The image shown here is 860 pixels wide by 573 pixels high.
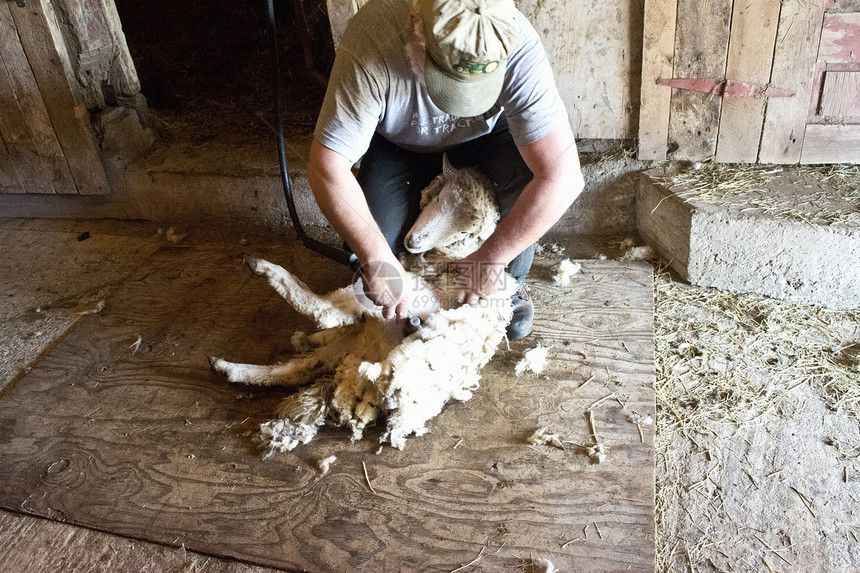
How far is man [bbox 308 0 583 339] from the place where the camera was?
159 centimetres

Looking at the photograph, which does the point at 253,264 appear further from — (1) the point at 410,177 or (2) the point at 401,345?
(1) the point at 410,177

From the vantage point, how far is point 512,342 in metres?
2.32

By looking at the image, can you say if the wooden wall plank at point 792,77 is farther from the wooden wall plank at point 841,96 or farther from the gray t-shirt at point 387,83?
the gray t-shirt at point 387,83

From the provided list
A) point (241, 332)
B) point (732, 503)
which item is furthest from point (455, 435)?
point (241, 332)

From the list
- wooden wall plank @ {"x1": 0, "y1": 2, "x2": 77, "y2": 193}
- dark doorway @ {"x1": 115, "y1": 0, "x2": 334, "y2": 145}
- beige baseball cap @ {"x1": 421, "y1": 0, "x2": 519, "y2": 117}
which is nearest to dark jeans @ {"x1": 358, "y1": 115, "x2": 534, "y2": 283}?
beige baseball cap @ {"x1": 421, "y1": 0, "x2": 519, "y2": 117}

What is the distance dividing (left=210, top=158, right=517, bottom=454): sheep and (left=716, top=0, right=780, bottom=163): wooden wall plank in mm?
1246

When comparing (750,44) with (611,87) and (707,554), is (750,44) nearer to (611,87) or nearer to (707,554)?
(611,87)

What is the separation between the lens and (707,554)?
172 centimetres

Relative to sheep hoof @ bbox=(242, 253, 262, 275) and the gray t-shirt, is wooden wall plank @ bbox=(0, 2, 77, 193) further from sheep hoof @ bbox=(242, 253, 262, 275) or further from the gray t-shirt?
the gray t-shirt

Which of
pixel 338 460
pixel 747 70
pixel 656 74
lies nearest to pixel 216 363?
pixel 338 460

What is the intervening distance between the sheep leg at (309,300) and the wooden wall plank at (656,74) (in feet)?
5.30

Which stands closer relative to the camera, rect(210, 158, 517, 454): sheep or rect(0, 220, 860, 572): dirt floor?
rect(0, 220, 860, 572): dirt floor

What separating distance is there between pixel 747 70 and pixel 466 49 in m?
1.67

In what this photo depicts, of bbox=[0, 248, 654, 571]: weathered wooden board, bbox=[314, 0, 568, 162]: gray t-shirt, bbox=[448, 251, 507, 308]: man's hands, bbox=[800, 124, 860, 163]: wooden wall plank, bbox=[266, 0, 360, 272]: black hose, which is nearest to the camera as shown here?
bbox=[0, 248, 654, 571]: weathered wooden board
